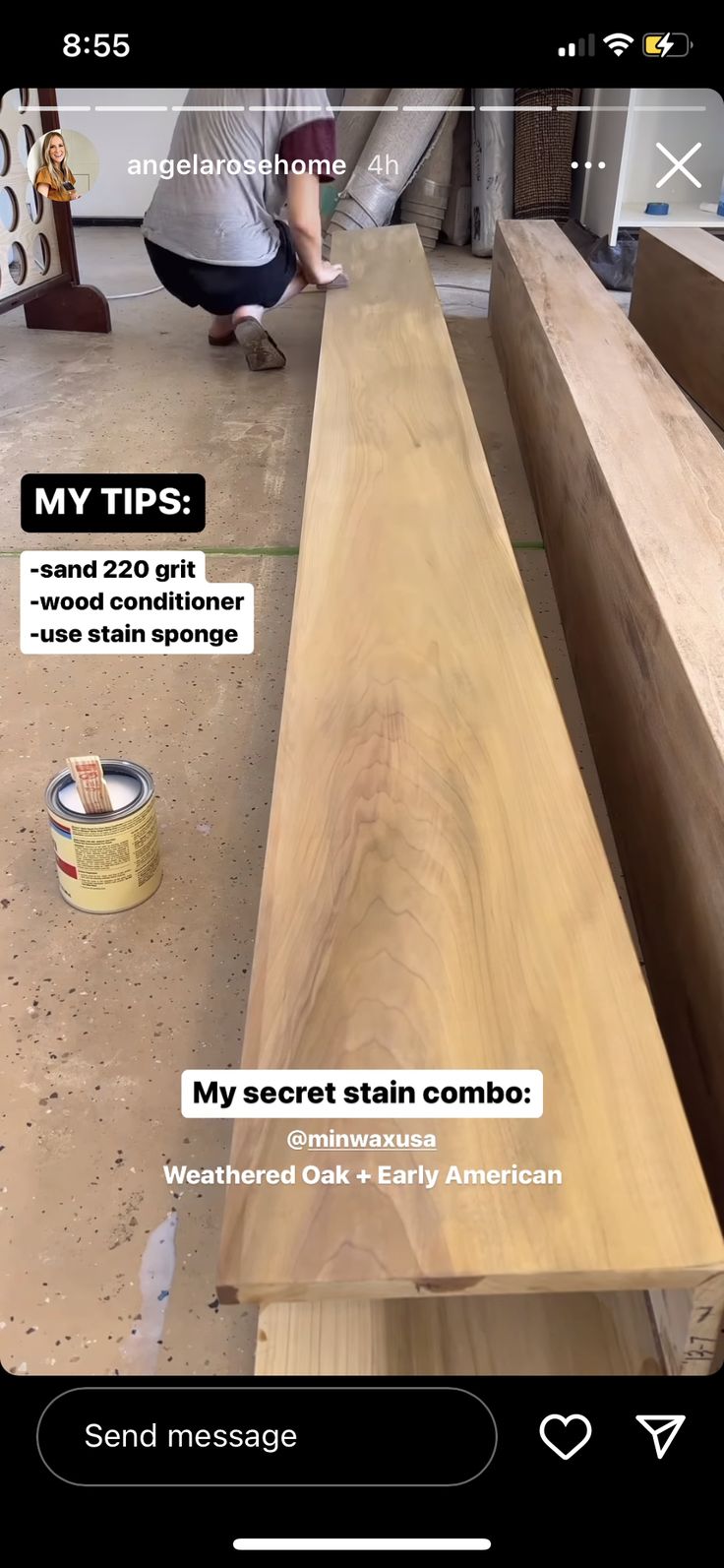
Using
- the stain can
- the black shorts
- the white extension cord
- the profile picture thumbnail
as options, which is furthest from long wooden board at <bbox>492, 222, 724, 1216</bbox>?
the white extension cord

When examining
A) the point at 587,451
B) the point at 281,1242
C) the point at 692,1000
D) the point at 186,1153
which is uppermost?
the point at 587,451

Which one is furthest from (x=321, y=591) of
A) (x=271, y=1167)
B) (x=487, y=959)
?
(x=271, y=1167)

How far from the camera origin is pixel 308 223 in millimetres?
2881

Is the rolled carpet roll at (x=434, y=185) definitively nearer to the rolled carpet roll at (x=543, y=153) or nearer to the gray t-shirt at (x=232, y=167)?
the rolled carpet roll at (x=543, y=153)

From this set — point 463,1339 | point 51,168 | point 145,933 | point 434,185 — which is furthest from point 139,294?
point 463,1339

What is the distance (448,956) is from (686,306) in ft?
7.84

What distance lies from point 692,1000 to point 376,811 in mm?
346

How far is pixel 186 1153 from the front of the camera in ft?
3.31

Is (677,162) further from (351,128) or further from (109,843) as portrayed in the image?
(109,843)

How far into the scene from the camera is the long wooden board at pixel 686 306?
2523 millimetres
